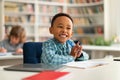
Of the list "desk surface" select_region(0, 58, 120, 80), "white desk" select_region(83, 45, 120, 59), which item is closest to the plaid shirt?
"desk surface" select_region(0, 58, 120, 80)

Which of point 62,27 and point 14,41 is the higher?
point 62,27

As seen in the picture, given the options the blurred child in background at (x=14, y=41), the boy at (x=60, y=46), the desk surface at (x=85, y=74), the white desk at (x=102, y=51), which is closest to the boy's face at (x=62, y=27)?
the boy at (x=60, y=46)

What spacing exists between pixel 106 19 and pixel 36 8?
1.88m

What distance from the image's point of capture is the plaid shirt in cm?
156

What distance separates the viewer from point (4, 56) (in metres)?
3.03

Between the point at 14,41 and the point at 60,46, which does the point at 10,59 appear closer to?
the point at 14,41

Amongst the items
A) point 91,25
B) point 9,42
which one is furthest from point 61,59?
point 91,25

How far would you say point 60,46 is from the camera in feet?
5.58

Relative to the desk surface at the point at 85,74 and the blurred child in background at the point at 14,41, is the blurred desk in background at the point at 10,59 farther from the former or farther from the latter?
the desk surface at the point at 85,74

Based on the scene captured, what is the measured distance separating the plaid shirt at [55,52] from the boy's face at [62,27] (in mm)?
75

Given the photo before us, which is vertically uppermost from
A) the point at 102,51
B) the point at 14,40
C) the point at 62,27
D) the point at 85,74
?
the point at 62,27

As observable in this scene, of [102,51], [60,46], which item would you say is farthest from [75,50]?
[102,51]

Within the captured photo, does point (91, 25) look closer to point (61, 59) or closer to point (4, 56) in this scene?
point (4, 56)

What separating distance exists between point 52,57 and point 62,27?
0.23 meters
